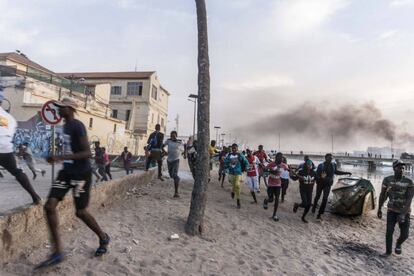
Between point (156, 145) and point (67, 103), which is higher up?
point (67, 103)

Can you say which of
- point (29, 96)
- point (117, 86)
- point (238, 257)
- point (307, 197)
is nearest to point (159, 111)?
point (117, 86)

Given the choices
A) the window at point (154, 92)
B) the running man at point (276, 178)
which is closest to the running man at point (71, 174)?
the running man at point (276, 178)

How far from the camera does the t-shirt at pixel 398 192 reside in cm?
697

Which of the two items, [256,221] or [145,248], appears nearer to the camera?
[145,248]

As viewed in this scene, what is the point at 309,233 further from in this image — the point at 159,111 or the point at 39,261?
the point at 159,111

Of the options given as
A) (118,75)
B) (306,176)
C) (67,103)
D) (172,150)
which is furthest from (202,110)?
(118,75)

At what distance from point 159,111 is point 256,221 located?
46096mm

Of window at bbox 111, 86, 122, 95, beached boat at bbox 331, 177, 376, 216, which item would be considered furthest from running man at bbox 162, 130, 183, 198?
window at bbox 111, 86, 122, 95

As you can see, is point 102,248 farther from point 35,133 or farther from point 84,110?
point 84,110

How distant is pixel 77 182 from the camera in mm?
3922

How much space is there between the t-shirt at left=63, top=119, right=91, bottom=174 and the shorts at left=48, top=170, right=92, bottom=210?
63 mm

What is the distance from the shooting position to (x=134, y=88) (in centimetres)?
4778

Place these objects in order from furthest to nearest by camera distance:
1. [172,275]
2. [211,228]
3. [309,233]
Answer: [309,233], [211,228], [172,275]

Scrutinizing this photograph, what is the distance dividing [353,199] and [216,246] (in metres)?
6.88
